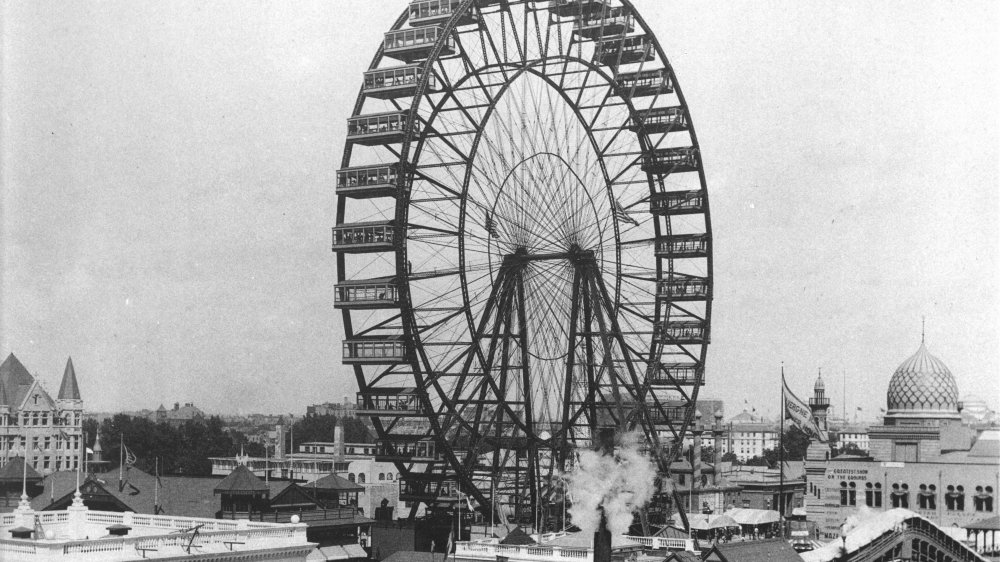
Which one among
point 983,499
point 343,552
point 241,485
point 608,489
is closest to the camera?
point 608,489

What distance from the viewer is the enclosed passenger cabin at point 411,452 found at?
2327 inches

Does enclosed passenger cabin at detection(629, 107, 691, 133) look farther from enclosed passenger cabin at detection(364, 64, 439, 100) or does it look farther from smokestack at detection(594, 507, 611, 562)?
smokestack at detection(594, 507, 611, 562)

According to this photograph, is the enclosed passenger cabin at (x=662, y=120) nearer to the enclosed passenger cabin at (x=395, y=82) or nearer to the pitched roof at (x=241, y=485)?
the enclosed passenger cabin at (x=395, y=82)

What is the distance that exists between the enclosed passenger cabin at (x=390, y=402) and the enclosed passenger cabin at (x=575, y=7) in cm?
2113

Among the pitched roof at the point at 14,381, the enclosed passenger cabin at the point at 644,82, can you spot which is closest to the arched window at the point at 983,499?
the enclosed passenger cabin at the point at 644,82

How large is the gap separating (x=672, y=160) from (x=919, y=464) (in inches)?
1602

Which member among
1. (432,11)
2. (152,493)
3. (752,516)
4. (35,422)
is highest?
(432,11)

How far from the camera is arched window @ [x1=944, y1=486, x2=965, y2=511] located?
95375 mm

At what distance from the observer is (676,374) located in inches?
2874

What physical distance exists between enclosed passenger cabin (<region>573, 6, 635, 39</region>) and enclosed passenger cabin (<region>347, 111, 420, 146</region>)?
14.3 m

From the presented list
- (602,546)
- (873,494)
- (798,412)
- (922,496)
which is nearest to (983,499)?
(922,496)

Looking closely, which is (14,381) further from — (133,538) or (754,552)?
(133,538)

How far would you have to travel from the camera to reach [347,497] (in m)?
77.5

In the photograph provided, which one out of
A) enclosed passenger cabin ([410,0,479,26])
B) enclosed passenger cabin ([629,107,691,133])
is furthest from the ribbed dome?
enclosed passenger cabin ([410,0,479,26])
